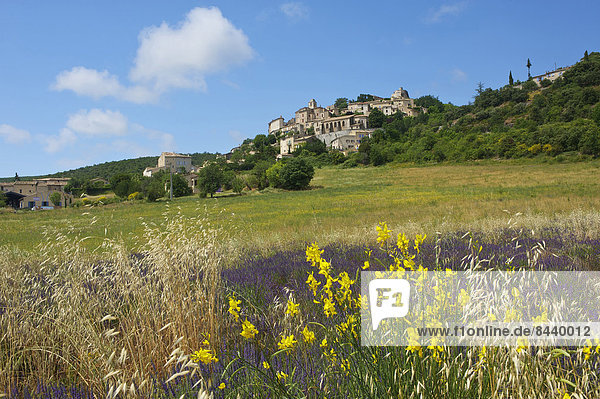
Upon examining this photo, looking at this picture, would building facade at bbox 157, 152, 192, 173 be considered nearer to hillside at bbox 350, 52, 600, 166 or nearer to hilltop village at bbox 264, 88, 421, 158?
hilltop village at bbox 264, 88, 421, 158

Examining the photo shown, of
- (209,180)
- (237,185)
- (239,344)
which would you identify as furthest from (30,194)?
(239,344)

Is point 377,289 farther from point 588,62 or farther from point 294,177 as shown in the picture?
point 588,62

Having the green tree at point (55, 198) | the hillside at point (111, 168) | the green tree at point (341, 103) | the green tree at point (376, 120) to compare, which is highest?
the green tree at point (341, 103)

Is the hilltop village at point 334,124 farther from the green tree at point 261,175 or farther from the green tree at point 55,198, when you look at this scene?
the green tree at point 55,198

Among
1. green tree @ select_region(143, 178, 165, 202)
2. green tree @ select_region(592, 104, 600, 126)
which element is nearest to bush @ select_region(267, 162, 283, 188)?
green tree @ select_region(143, 178, 165, 202)

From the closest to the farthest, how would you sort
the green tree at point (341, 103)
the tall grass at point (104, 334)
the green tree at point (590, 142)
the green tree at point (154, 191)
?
the tall grass at point (104, 334) < the green tree at point (590, 142) < the green tree at point (154, 191) < the green tree at point (341, 103)

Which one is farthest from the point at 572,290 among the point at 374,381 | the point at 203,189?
the point at 203,189

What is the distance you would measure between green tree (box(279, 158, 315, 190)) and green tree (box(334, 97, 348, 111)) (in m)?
120

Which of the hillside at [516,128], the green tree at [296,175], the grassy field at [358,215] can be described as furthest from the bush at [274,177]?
the grassy field at [358,215]

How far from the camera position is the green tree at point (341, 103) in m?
180

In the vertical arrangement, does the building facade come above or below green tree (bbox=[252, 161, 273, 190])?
above

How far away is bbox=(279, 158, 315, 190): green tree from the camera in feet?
206

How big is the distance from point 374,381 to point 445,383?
363 millimetres

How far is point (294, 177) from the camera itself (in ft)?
206
